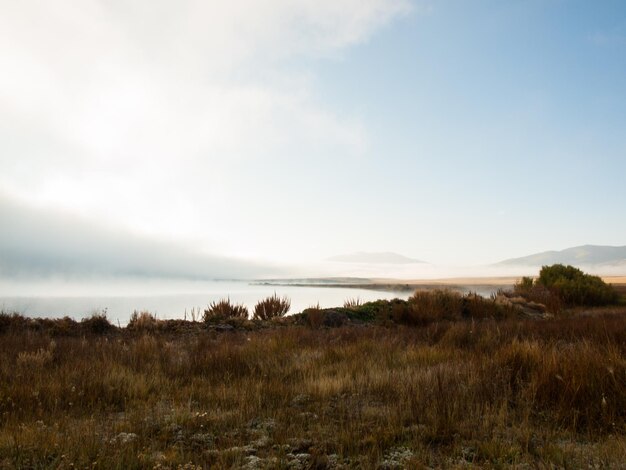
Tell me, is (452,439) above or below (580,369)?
below

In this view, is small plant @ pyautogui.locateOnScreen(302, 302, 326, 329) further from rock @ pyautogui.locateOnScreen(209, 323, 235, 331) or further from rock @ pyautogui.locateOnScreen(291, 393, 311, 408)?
rock @ pyautogui.locateOnScreen(291, 393, 311, 408)

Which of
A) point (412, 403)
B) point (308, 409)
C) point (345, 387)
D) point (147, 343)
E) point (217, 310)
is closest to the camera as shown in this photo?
point (412, 403)

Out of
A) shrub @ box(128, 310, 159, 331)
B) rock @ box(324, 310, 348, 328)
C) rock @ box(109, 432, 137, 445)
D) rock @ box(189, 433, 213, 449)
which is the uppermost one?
shrub @ box(128, 310, 159, 331)

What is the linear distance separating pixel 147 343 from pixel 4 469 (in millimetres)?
5763

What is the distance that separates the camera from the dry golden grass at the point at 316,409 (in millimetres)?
3449

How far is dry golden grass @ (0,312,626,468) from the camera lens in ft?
11.3

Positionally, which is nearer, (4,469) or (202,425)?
(4,469)

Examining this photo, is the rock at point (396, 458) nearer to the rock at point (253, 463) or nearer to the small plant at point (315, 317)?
the rock at point (253, 463)

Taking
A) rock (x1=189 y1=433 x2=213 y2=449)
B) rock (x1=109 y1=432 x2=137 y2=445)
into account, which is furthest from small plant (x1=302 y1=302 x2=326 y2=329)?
rock (x1=109 y1=432 x2=137 y2=445)

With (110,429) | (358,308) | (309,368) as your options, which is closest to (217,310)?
(358,308)

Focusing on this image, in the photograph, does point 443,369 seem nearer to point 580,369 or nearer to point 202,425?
point 580,369

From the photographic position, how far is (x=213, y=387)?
19.2 ft

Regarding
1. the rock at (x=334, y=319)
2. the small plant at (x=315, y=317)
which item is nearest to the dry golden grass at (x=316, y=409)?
the small plant at (x=315, y=317)

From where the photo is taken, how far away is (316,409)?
15.7 feet
